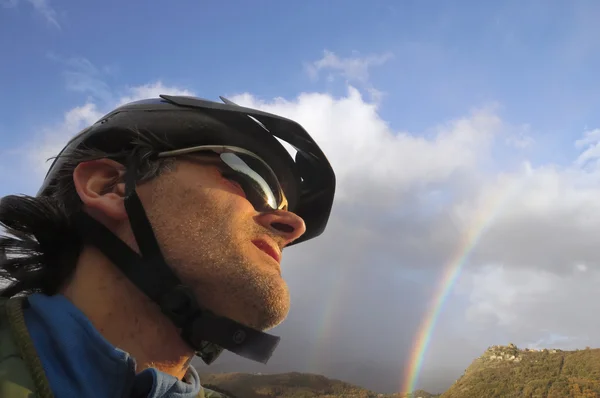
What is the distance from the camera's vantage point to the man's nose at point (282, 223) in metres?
3.30

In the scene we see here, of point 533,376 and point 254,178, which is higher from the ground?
point 533,376

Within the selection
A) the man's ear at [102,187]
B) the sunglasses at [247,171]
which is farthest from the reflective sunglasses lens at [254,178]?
the man's ear at [102,187]

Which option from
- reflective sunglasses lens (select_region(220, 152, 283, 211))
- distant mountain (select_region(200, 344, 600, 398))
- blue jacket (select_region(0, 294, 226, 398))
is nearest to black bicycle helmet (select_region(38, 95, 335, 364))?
reflective sunglasses lens (select_region(220, 152, 283, 211))

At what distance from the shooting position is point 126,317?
2721 mm

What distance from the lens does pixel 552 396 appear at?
39.1 feet

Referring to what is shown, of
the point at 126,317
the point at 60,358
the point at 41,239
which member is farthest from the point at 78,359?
the point at 41,239

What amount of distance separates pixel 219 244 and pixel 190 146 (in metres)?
1.12

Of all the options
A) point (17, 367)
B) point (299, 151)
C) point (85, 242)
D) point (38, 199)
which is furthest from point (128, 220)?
point (299, 151)

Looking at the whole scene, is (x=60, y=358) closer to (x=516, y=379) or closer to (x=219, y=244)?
(x=219, y=244)

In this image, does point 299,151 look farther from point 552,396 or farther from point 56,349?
point 552,396

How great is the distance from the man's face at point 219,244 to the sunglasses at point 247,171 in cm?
18

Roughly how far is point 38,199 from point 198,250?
1.53 meters

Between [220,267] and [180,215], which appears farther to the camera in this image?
[180,215]

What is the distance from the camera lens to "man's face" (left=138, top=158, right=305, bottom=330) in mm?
2848
